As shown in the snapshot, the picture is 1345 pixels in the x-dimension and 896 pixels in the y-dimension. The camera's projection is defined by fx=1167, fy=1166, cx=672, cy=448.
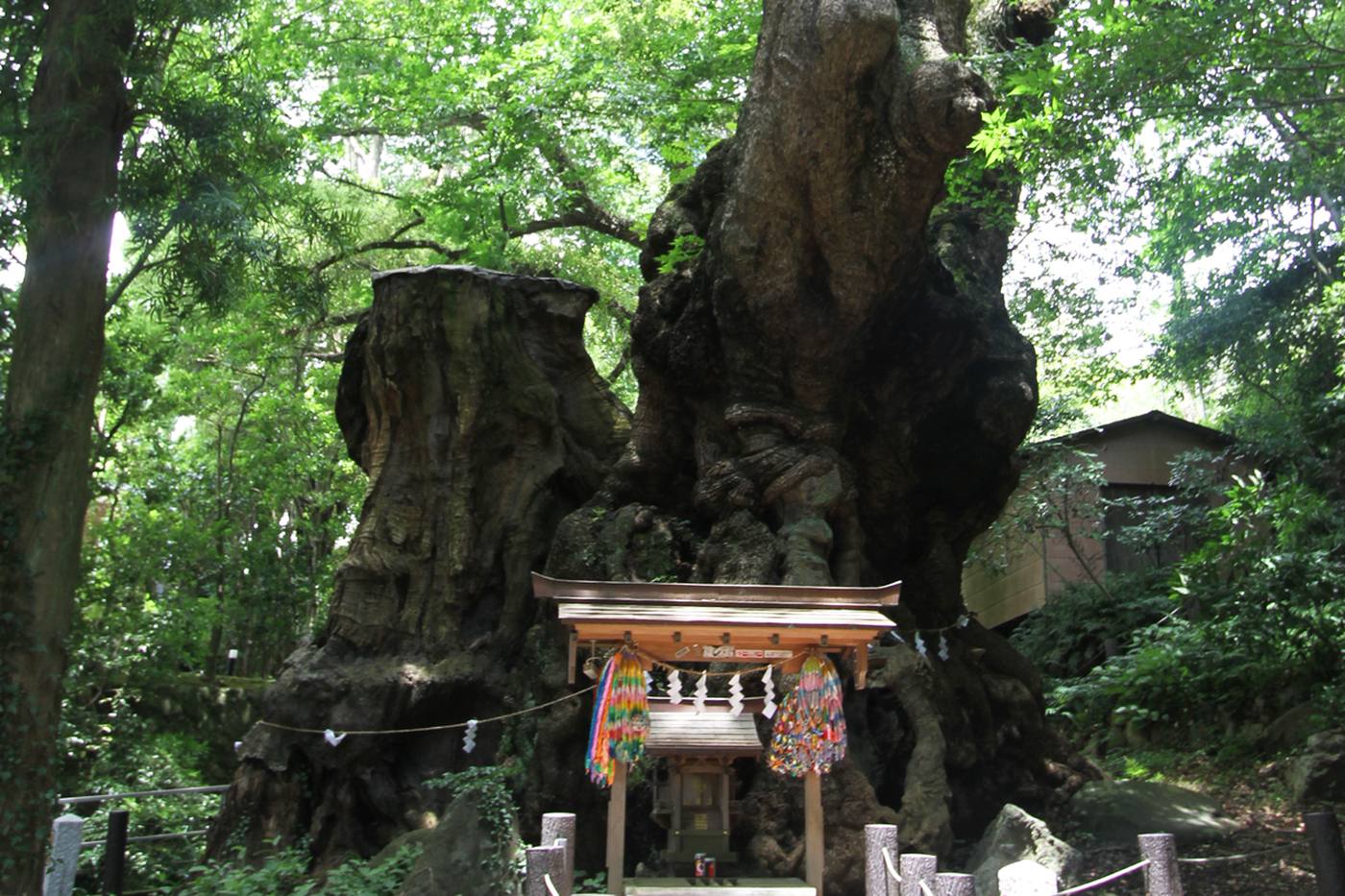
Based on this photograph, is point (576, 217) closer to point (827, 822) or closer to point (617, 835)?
point (827, 822)

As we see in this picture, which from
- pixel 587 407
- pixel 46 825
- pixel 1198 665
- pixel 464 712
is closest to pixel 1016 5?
pixel 587 407

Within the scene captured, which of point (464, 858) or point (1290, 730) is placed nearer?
point (464, 858)

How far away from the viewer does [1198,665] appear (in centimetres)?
→ 1419

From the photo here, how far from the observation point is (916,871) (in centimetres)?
576

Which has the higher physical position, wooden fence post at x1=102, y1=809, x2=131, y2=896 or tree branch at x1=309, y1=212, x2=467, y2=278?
tree branch at x1=309, y1=212, x2=467, y2=278

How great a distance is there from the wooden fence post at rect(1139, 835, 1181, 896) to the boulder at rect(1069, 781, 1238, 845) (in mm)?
4830

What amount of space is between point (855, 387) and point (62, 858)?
7.99 meters

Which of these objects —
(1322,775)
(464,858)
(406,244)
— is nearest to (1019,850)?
(464,858)

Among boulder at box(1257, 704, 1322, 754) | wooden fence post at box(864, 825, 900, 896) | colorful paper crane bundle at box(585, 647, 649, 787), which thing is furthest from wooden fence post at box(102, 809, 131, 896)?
boulder at box(1257, 704, 1322, 754)

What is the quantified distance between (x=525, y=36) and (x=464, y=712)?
390 inches

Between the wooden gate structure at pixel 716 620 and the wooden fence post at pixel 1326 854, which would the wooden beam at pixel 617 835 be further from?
the wooden fence post at pixel 1326 854

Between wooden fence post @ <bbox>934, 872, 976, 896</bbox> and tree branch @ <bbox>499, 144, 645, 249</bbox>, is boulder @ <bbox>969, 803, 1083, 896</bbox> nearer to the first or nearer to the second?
wooden fence post @ <bbox>934, 872, 976, 896</bbox>

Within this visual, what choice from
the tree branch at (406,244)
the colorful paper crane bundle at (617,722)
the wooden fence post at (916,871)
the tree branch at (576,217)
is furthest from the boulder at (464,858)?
the tree branch at (406,244)

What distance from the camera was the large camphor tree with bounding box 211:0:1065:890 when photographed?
966cm
